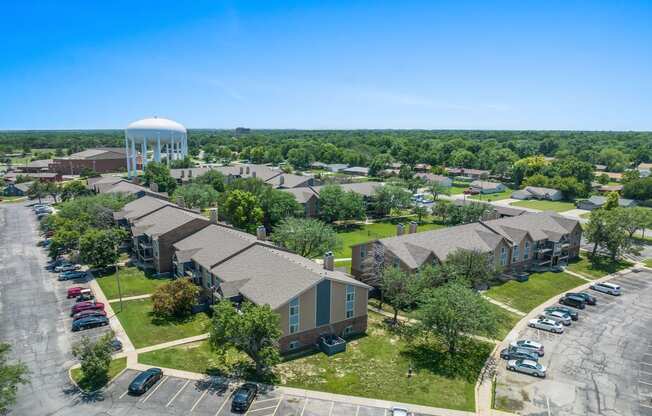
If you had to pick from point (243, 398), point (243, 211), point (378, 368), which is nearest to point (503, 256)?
point (378, 368)

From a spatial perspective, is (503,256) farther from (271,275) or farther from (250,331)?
(250,331)

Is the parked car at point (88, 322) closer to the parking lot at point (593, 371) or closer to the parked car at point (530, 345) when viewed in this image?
the parking lot at point (593, 371)

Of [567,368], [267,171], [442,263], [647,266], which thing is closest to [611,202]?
[647,266]

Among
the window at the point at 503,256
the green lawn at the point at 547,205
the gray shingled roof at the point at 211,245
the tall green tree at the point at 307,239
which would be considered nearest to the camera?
the gray shingled roof at the point at 211,245

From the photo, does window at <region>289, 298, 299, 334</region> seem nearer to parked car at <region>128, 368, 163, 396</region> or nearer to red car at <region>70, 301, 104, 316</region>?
parked car at <region>128, 368, 163, 396</region>

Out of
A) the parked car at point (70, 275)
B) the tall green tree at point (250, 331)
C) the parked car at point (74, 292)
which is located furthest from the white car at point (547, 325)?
the parked car at point (70, 275)

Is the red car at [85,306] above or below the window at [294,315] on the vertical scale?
below

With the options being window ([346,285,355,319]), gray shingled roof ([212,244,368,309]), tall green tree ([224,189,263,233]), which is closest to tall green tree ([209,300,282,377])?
gray shingled roof ([212,244,368,309])

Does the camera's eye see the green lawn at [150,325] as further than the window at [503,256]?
No
